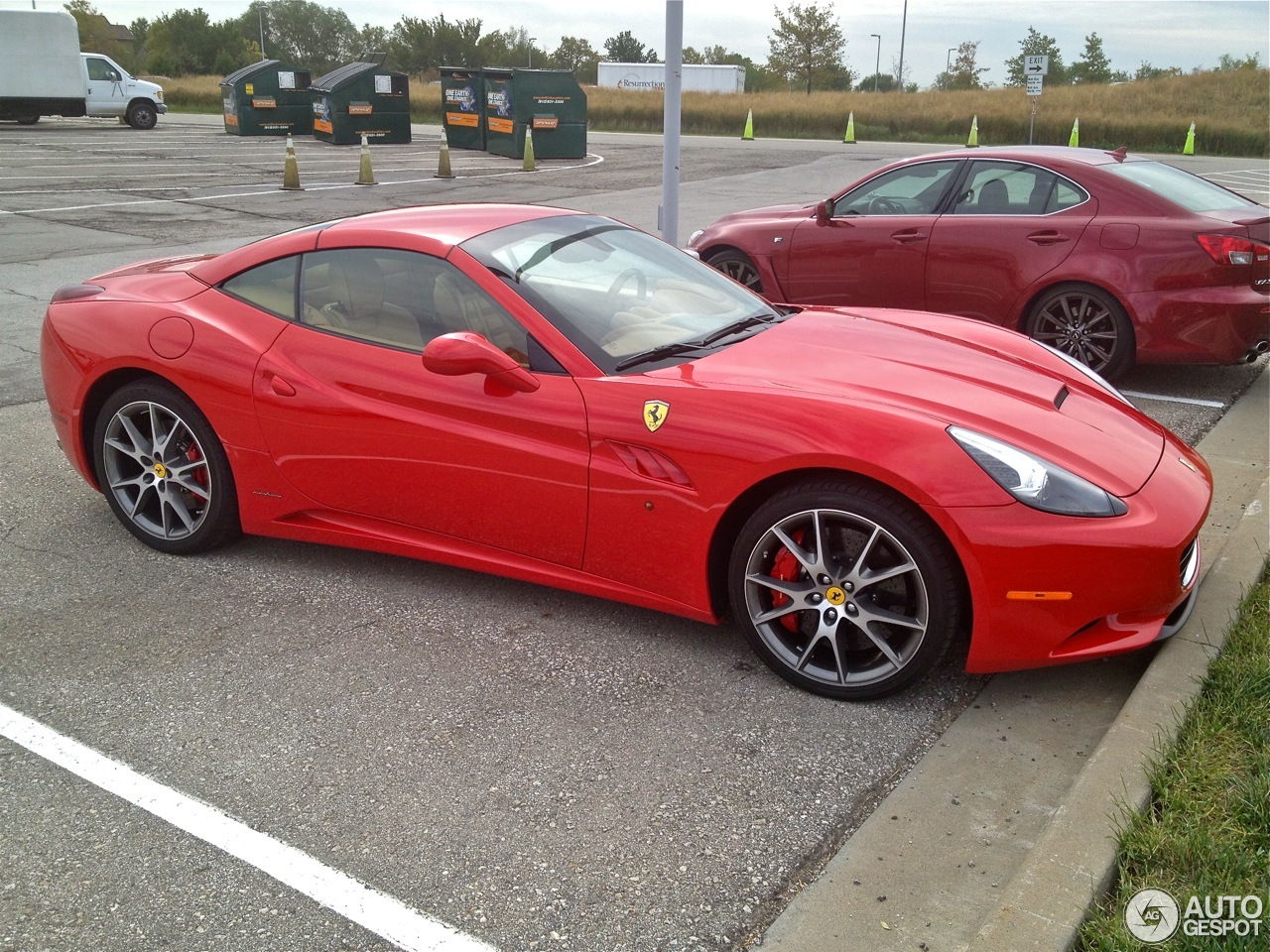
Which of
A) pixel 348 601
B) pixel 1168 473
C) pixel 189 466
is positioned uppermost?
pixel 1168 473

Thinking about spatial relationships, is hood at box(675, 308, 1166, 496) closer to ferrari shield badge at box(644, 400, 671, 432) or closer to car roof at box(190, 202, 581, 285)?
ferrari shield badge at box(644, 400, 671, 432)

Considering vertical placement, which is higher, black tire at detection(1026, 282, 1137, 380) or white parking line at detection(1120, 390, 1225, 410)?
black tire at detection(1026, 282, 1137, 380)

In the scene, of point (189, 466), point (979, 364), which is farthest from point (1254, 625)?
point (189, 466)

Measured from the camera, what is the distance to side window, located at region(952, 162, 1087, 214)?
722cm

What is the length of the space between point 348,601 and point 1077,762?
258cm

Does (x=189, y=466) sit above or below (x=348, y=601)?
above

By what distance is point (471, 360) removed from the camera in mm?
3742

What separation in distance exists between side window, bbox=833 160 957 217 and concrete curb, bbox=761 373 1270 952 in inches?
168

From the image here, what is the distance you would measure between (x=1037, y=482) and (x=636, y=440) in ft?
3.98

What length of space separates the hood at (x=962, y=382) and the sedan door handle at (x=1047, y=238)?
2.93 m

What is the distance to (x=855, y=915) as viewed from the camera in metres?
2.59

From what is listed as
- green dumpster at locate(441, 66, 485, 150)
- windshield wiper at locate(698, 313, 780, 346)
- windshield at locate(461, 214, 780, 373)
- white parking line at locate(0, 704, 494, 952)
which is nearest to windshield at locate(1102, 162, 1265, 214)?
windshield at locate(461, 214, 780, 373)

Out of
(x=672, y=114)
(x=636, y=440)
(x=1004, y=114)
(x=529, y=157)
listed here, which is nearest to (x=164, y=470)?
(x=636, y=440)

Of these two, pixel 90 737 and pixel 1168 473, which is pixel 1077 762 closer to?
pixel 1168 473
